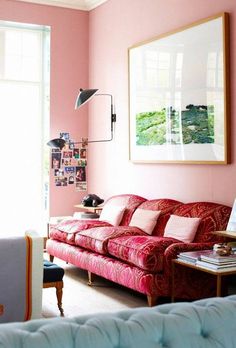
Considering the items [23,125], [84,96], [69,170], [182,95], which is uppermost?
[84,96]

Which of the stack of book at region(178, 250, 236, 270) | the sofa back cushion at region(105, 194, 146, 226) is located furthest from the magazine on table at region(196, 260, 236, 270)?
the sofa back cushion at region(105, 194, 146, 226)

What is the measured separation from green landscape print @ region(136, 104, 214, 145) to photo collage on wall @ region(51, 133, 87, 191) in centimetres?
148

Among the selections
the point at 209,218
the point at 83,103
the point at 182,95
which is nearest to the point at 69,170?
the point at 83,103

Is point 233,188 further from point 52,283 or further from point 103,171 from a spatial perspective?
→ point 103,171

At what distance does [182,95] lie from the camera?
5.22 metres

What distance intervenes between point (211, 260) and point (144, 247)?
0.64 metres

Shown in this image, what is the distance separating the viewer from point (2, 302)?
3537 mm

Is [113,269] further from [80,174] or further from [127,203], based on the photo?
[80,174]

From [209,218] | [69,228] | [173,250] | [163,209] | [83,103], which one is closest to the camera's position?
[173,250]

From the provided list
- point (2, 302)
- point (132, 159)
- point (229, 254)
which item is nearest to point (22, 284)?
point (2, 302)

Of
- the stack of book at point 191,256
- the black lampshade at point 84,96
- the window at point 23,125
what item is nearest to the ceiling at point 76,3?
the window at point 23,125

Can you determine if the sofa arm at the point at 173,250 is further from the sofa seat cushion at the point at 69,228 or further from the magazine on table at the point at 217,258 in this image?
the sofa seat cushion at the point at 69,228

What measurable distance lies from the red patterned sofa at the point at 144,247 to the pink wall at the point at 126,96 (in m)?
0.22

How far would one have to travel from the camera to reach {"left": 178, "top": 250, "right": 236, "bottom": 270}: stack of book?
149 inches
